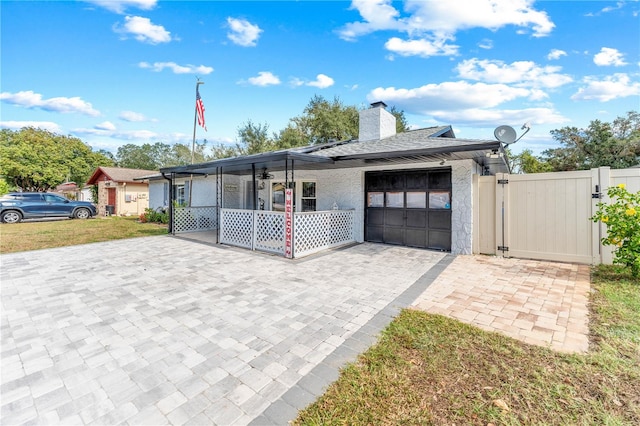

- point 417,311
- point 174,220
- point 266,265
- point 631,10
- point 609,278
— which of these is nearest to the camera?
point 417,311

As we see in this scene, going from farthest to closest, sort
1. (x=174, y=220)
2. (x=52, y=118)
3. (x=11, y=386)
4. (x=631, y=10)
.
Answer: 1. (x=52, y=118)
2. (x=174, y=220)
3. (x=631, y=10)
4. (x=11, y=386)

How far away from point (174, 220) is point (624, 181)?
13.2 meters

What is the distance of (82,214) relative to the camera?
17.1 m

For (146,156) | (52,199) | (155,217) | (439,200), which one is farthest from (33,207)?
(146,156)

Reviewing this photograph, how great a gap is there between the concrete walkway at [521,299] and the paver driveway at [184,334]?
49 cm

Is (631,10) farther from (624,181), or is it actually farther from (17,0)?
(17,0)

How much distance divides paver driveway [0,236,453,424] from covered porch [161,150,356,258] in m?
1.32

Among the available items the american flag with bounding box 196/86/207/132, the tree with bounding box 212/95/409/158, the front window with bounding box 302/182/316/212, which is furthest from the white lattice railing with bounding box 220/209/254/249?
the tree with bounding box 212/95/409/158

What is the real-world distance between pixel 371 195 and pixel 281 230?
3249 millimetres

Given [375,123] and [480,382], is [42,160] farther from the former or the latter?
[480,382]

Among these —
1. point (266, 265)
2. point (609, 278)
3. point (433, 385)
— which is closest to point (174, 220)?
point (266, 265)

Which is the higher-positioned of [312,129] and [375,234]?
[312,129]

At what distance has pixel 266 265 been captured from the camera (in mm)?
6191

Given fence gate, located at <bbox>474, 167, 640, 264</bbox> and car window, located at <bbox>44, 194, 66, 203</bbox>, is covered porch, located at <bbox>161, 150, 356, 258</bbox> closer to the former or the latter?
fence gate, located at <bbox>474, 167, 640, 264</bbox>
